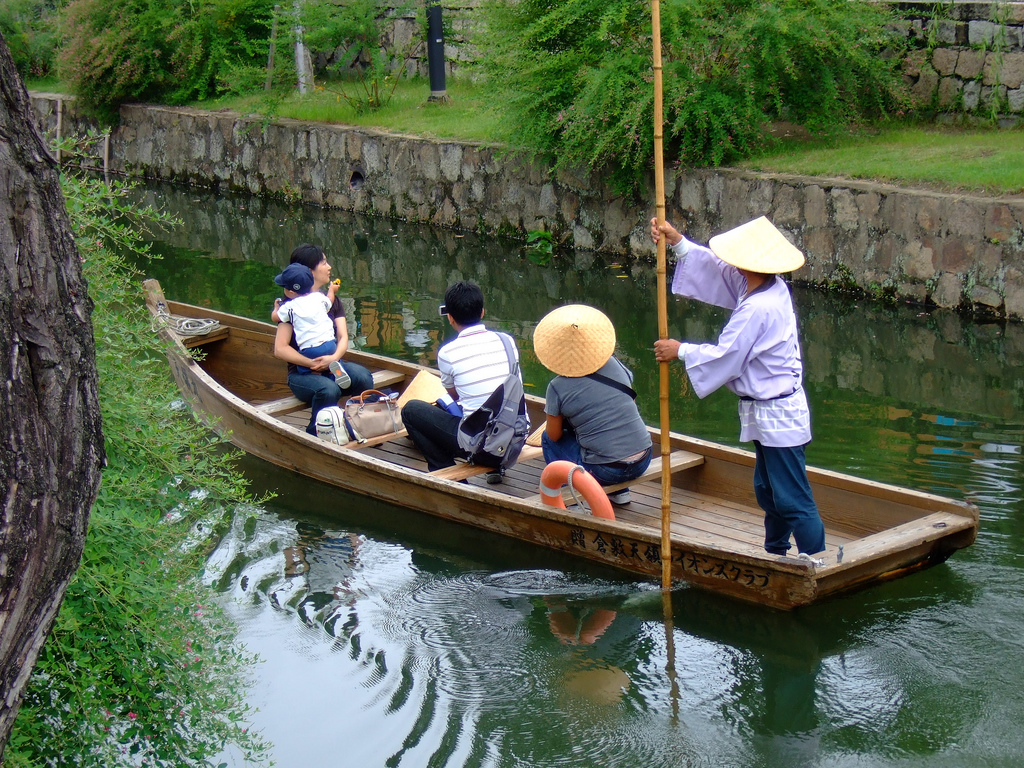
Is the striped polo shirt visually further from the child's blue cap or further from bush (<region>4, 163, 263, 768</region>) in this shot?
bush (<region>4, 163, 263, 768</region>)

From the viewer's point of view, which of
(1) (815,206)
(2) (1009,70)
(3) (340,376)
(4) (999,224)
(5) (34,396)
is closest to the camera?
(5) (34,396)

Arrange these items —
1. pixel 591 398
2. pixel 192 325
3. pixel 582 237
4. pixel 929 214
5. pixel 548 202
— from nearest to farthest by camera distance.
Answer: pixel 591 398 < pixel 192 325 < pixel 929 214 < pixel 582 237 < pixel 548 202

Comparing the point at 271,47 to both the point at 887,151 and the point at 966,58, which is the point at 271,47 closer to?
the point at 887,151

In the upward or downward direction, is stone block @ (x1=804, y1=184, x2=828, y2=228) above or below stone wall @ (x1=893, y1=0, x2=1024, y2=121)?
below

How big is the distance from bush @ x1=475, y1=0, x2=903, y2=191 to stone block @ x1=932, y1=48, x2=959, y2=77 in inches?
15.2

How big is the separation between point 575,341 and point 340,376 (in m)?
2.32

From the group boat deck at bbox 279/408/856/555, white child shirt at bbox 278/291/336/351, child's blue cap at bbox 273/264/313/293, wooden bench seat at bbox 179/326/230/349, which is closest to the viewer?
boat deck at bbox 279/408/856/555

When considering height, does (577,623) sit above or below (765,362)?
below

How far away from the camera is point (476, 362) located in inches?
219

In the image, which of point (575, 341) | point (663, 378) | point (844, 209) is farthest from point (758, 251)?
point (844, 209)

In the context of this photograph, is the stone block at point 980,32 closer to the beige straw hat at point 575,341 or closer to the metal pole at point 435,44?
the metal pole at point 435,44

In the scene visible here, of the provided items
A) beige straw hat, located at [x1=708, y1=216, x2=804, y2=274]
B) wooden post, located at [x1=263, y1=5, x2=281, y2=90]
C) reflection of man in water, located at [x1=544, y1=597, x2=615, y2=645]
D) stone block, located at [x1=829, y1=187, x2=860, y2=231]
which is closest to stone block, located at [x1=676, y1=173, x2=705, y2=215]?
stone block, located at [x1=829, y1=187, x2=860, y2=231]

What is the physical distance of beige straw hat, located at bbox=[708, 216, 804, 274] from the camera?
4.25 meters

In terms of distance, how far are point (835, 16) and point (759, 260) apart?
7.39 metres
